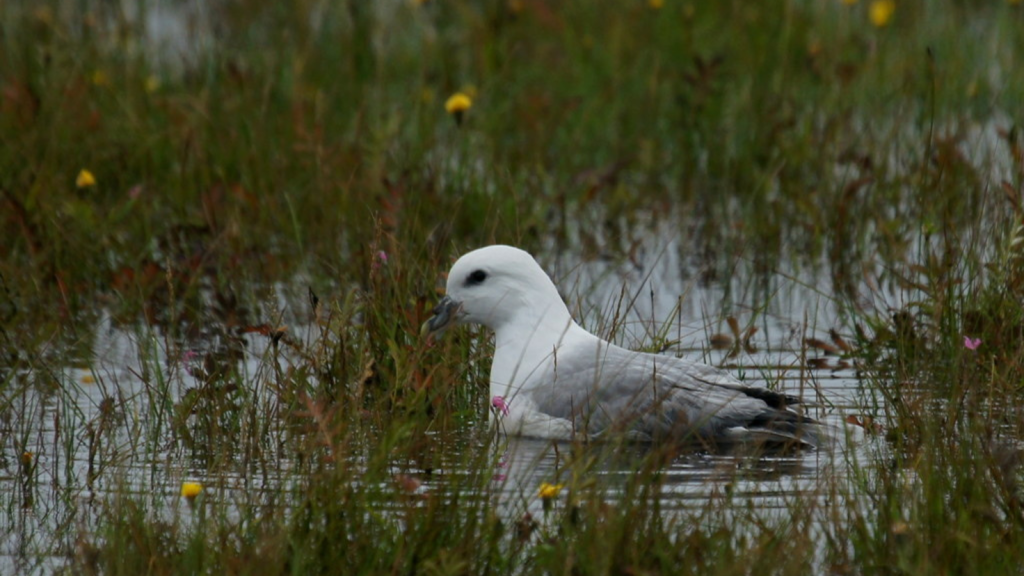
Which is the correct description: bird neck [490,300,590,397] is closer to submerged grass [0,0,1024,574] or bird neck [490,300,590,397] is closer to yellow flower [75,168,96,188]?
submerged grass [0,0,1024,574]

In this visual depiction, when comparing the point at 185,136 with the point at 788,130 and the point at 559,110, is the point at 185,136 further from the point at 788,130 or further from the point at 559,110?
the point at 788,130

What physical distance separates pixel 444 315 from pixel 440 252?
3.17 ft

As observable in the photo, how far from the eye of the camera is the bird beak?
577cm

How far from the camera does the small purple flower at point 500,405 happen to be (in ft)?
17.0

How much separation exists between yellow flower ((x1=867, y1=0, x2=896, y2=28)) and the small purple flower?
6.53 metres

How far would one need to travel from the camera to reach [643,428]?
532 centimetres

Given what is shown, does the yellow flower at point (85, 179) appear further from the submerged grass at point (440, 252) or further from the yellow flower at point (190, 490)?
the yellow flower at point (190, 490)

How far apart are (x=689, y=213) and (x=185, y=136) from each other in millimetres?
2580

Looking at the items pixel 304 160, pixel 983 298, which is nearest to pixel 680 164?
pixel 304 160

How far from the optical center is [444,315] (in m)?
5.79

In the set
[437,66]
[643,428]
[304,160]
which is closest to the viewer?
[643,428]

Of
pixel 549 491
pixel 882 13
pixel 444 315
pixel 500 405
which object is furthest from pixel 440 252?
pixel 882 13

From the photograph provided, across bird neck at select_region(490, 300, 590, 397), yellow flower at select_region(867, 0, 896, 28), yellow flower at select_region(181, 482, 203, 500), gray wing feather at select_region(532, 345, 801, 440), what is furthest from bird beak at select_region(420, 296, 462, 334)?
yellow flower at select_region(867, 0, 896, 28)

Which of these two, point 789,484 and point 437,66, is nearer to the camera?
point 789,484
